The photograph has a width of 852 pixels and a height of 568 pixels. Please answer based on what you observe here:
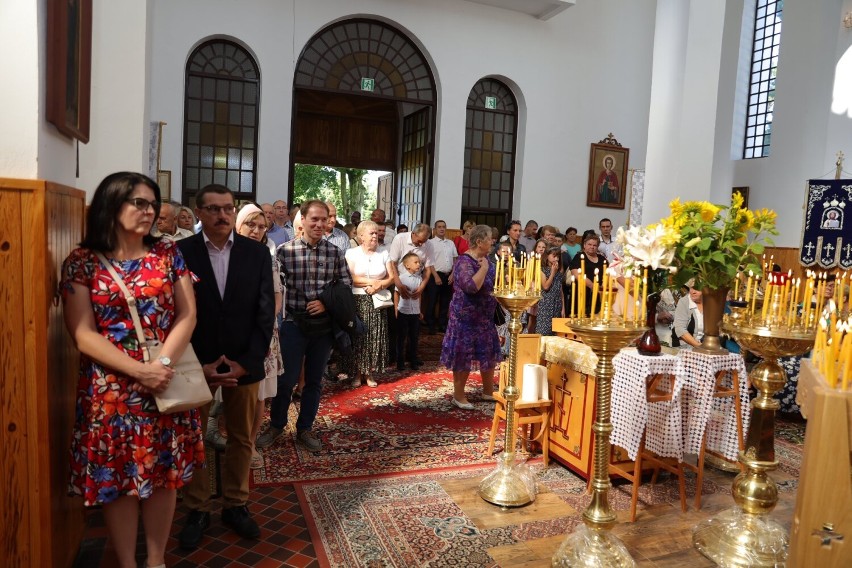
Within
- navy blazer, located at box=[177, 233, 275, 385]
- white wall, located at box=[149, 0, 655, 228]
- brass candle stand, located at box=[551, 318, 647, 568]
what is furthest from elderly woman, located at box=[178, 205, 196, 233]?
brass candle stand, located at box=[551, 318, 647, 568]

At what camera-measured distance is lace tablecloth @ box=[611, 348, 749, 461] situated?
3.48 m

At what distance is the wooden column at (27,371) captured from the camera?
209 centimetres

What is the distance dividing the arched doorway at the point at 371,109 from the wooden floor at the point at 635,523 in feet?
26.9

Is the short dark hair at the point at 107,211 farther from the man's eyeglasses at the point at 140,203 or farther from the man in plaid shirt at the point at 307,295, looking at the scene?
the man in plaid shirt at the point at 307,295

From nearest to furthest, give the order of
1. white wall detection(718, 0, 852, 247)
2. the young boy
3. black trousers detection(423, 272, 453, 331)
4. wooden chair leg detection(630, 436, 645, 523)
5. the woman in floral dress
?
1. the woman in floral dress
2. wooden chair leg detection(630, 436, 645, 523)
3. the young boy
4. black trousers detection(423, 272, 453, 331)
5. white wall detection(718, 0, 852, 247)

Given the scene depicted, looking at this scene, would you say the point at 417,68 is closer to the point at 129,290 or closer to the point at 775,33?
the point at 775,33

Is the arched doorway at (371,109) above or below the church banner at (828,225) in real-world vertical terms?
above

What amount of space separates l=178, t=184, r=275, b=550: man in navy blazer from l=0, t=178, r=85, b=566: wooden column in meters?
0.69

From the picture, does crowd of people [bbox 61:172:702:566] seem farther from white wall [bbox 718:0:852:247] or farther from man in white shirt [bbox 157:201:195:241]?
white wall [bbox 718:0:852:247]

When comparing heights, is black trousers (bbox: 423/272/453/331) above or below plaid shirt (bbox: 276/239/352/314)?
below

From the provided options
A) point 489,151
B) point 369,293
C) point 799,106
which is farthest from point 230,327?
point 799,106

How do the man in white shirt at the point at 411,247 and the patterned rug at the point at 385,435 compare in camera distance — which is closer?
the patterned rug at the point at 385,435

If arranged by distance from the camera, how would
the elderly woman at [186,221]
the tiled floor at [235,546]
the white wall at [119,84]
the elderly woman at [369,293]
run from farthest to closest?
the elderly woman at [186,221]
the elderly woman at [369,293]
the white wall at [119,84]
the tiled floor at [235,546]

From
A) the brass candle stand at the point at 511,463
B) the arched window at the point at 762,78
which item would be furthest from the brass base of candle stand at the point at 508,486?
the arched window at the point at 762,78
